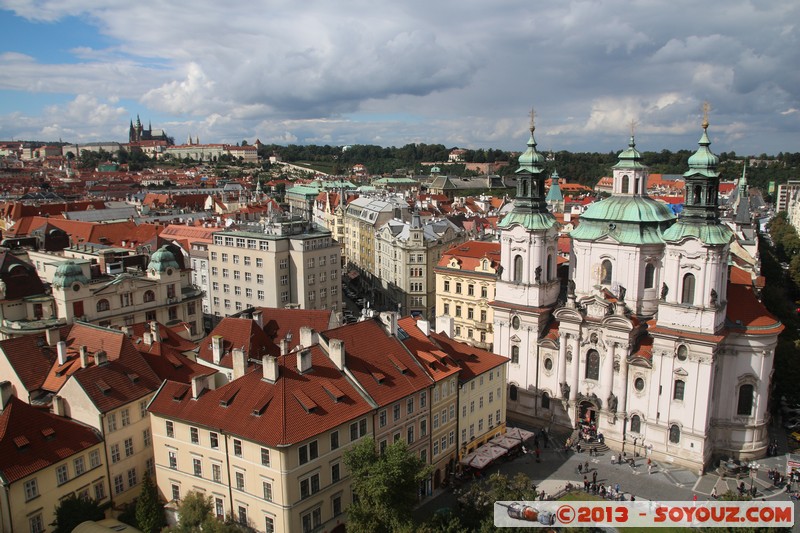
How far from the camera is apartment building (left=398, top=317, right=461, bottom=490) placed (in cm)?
4619

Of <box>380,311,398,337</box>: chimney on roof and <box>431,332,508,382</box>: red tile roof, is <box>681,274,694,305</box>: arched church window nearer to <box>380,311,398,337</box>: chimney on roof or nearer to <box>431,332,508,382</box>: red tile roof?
<box>431,332,508,382</box>: red tile roof

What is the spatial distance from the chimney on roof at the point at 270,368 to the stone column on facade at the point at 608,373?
1171 inches

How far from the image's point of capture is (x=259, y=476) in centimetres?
3622

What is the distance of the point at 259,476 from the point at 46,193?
489 ft

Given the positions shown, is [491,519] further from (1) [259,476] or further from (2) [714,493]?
(2) [714,493]

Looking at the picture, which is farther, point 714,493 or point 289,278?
point 289,278

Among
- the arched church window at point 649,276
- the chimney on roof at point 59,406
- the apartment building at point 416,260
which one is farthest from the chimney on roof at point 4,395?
the apartment building at point 416,260

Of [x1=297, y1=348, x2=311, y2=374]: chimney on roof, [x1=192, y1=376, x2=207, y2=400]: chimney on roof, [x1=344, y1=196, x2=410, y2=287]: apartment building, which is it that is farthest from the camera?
[x1=344, y1=196, x2=410, y2=287]: apartment building

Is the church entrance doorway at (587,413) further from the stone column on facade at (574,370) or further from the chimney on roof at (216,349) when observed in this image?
the chimney on roof at (216,349)

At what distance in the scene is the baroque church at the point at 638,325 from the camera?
49.6m

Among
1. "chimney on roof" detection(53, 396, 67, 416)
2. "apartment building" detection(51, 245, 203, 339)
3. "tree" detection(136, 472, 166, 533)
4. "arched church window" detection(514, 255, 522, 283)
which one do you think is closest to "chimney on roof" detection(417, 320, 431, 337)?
"arched church window" detection(514, 255, 522, 283)

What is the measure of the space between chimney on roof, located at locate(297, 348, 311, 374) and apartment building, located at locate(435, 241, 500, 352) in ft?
120

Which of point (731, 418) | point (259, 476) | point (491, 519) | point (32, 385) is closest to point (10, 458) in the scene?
point (32, 385)

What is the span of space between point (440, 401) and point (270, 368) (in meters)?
13.9
